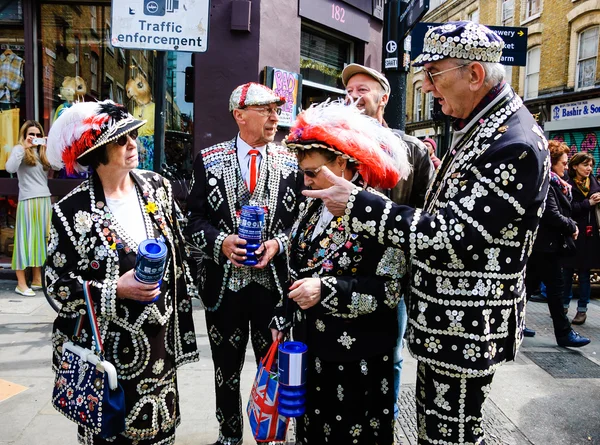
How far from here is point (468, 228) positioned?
67.1 inches

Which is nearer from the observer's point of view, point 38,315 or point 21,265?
point 38,315

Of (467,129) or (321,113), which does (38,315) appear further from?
(467,129)

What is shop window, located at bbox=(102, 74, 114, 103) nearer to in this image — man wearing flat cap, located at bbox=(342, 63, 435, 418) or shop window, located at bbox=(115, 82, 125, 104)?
shop window, located at bbox=(115, 82, 125, 104)

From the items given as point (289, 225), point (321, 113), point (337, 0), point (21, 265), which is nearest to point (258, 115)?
point (289, 225)

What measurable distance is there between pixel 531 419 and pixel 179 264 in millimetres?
2678

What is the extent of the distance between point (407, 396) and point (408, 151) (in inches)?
77.4

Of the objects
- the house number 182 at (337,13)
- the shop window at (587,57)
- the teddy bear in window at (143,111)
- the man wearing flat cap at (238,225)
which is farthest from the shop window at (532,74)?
the man wearing flat cap at (238,225)

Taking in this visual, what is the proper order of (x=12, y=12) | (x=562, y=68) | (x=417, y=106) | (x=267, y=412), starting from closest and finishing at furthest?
(x=267, y=412)
(x=12, y=12)
(x=562, y=68)
(x=417, y=106)

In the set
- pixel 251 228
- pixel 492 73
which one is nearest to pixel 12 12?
pixel 251 228

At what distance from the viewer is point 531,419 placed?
3512mm

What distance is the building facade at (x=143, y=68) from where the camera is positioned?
21.4ft

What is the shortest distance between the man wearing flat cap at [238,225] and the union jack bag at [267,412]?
737 mm

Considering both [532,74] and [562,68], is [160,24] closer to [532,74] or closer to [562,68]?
[562,68]

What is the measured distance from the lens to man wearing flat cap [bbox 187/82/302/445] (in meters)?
2.82
